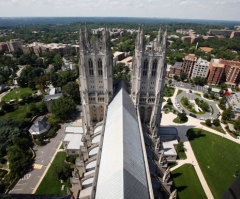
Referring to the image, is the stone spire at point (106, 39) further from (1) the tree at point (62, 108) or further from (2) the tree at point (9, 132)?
(2) the tree at point (9, 132)

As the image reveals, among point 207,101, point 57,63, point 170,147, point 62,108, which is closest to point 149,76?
point 170,147

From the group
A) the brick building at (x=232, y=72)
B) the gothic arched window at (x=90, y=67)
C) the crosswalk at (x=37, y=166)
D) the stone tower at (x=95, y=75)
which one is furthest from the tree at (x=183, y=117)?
the brick building at (x=232, y=72)

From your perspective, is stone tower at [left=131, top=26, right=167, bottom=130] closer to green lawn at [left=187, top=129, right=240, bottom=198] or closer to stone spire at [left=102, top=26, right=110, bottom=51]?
stone spire at [left=102, top=26, right=110, bottom=51]

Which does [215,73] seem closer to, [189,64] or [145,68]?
[189,64]

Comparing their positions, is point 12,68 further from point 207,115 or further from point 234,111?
point 234,111

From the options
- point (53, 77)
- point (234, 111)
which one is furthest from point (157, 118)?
point (53, 77)

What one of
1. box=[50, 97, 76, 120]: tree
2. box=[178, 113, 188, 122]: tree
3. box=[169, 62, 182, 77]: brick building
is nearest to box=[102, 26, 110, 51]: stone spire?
box=[50, 97, 76, 120]: tree
